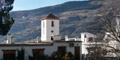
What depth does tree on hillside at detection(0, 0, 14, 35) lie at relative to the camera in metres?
28.3

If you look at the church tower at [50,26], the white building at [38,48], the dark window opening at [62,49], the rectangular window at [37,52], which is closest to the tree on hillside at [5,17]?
the white building at [38,48]

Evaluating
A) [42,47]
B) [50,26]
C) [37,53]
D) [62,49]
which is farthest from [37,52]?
[50,26]

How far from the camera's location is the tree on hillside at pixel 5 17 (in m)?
28.3

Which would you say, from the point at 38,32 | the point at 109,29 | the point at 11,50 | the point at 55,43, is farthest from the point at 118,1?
the point at 38,32

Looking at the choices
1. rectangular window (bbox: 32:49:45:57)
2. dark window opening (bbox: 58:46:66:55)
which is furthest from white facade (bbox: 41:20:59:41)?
rectangular window (bbox: 32:49:45:57)

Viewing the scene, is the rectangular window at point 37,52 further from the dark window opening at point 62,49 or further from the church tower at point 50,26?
the church tower at point 50,26

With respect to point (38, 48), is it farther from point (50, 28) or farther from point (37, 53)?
point (50, 28)

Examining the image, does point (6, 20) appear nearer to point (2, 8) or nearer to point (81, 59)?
point (2, 8)

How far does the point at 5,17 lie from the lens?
29.1 metres

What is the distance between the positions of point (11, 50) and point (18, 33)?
17407cm

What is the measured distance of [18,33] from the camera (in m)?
199

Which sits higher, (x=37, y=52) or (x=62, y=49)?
(x=62, y=49)

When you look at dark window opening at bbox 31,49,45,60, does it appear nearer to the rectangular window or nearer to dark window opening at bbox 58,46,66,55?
the rectangular window

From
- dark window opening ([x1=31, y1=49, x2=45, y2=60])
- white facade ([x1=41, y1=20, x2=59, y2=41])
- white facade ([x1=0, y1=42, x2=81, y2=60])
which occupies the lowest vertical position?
dark window opening ([x1=31, y1=49, x2=45, y2=60])
